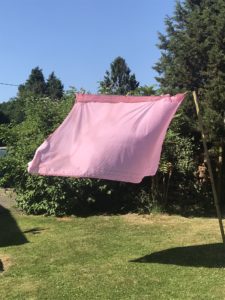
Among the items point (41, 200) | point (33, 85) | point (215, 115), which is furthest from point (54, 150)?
point (33, 85)

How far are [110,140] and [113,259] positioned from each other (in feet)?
6.32

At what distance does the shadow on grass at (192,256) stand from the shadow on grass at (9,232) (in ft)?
9.05

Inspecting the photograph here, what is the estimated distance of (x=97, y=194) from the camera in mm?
13141

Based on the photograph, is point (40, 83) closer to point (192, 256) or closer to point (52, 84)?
point (52, 84)

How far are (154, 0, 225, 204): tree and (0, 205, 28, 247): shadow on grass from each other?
526 cm

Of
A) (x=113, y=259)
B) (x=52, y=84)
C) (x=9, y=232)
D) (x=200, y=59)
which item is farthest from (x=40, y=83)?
(x=113, y=259)

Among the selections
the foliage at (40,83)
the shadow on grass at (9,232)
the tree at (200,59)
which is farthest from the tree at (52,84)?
the shadow on grass at (9,232)

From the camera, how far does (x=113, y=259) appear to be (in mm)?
8008

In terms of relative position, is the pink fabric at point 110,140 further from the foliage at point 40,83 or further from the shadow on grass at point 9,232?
the foliage at point 40,83

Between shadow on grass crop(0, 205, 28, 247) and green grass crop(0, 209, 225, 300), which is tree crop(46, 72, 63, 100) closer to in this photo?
shadow on grass crop(0, 205, 28, 247)

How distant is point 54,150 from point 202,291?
300 centimetres

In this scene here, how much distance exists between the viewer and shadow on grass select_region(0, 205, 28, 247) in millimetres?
9625

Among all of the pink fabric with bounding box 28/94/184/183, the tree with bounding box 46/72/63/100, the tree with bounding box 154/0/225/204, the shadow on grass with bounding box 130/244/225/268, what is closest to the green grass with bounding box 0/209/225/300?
the shadow on grass with bounding box 130/244/225/268

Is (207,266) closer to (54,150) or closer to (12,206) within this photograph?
(54,150)
